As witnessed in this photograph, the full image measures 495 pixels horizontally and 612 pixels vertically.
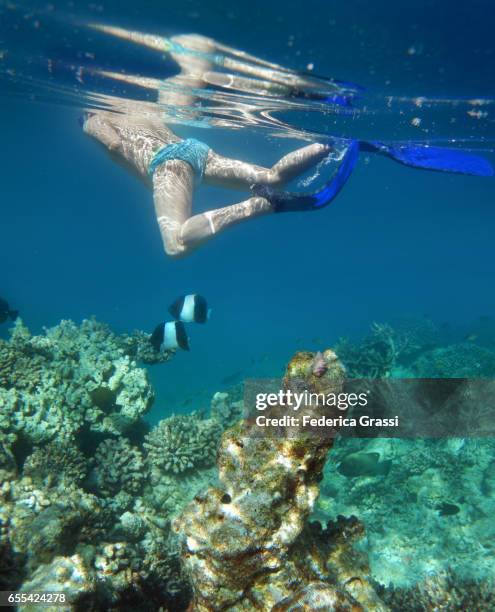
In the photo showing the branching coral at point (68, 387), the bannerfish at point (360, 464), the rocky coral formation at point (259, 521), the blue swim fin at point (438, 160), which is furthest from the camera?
the blue swim fin at point (438, 160)

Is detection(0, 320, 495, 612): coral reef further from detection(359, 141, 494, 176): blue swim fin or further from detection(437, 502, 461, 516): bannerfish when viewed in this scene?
detection(359, 141, 494, 176): blue swim fin

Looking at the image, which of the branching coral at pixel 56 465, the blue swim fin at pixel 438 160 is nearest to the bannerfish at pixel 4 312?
the branching coral at pixel 56 465

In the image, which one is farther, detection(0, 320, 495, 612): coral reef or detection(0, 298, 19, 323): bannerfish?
detection(0, 298, 19, 323): bannerfish

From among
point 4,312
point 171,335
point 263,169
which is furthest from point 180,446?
point 263,169

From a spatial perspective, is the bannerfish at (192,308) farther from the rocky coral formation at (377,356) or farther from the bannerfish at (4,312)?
the rocky coral formation at (377,356)

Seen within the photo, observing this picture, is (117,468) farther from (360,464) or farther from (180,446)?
(360,464)

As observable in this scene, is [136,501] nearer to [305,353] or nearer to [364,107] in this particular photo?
[305,353]

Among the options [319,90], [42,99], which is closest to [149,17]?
[319,90]

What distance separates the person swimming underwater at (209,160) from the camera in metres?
6.31

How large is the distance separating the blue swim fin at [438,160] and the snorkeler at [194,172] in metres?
1.25

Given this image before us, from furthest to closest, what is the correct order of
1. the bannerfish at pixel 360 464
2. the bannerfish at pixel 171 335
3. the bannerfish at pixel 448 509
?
the bannerfish at pixel 171 335
the bannerfish at pixel 360 464
the bannerfish at pixel 448 509

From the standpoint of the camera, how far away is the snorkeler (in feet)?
20.5

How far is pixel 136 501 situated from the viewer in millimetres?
5832

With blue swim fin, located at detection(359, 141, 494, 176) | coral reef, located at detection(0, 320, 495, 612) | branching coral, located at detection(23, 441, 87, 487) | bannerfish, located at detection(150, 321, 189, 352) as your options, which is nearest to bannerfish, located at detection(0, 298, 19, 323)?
coral reef, located at detection(0, 320, 495, 612)
